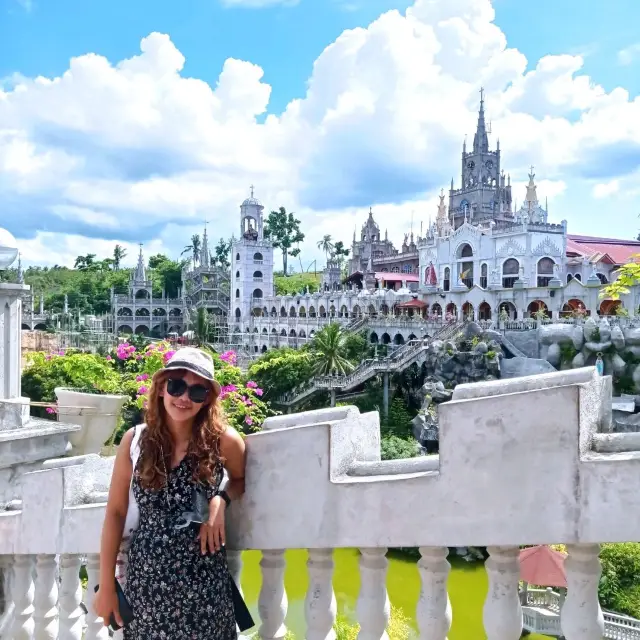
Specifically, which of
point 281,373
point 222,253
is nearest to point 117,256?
point 222,253

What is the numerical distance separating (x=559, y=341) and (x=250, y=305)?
Result: 35.3 meters

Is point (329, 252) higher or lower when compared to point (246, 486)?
higher

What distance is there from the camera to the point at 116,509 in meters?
2.30

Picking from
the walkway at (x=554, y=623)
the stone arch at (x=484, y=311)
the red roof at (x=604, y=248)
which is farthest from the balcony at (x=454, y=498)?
the red roof at (x=604, y=248)

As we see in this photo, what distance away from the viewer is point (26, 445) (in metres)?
4.56

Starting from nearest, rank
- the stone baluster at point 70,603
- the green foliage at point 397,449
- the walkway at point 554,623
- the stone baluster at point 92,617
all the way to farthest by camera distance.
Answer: the stone baluster at point 92,617 < the stone baluster at point 70,603 < the walkway at point 554,623 < the green foliage at point 397,449

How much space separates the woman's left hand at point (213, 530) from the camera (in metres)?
Answer: 2.17

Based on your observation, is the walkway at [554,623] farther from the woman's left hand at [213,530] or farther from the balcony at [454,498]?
the woman's left hand at [213,530]

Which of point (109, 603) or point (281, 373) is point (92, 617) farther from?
point (281, 373)

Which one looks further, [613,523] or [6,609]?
[6,609]

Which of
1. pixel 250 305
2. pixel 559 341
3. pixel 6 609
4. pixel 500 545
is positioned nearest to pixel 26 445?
pixel 6 609

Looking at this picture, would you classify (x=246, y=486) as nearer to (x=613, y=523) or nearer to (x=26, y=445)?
(x=613, y=523)

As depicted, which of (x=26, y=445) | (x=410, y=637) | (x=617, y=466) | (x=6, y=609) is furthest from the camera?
(x=410, y=637)

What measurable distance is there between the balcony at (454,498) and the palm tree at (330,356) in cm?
3009
